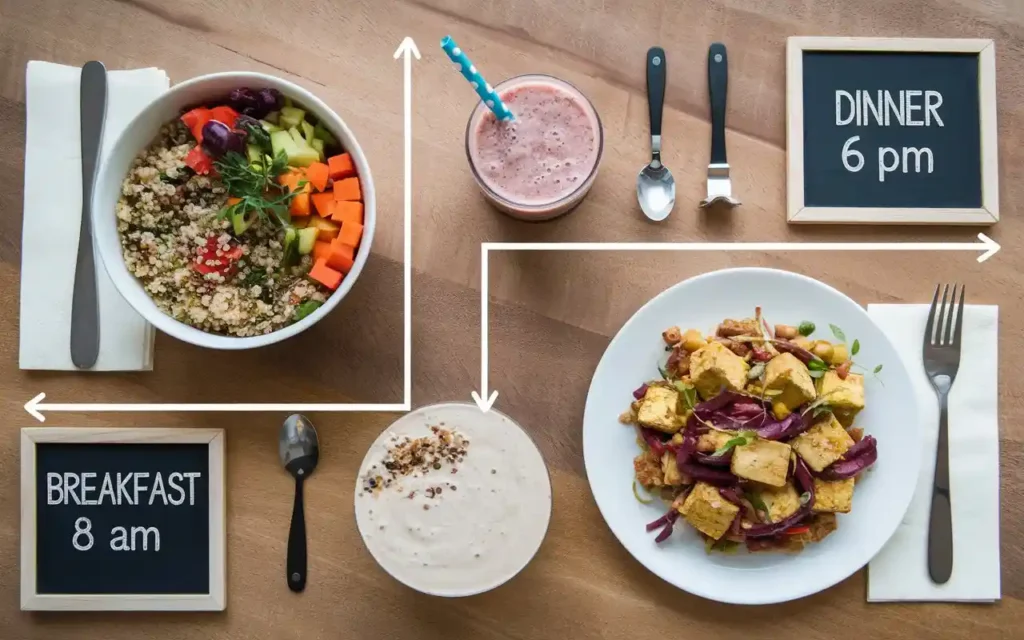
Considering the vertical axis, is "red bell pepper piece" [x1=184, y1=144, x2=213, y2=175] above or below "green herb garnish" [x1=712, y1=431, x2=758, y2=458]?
above

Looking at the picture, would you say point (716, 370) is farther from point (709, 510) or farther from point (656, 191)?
point (656, 191)

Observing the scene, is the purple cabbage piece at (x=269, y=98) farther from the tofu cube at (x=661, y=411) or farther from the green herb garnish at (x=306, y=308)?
the tofu cube at (x=661, y=411)

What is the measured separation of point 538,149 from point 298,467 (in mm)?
722

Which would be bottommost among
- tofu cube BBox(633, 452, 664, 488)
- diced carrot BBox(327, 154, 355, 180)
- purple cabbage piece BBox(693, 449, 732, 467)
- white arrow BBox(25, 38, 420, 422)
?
tofu cube BBox(633, 452, 664, 488)

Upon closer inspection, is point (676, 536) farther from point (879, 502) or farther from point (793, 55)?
point (793, 55)

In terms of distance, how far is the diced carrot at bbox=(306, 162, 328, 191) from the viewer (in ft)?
4.09

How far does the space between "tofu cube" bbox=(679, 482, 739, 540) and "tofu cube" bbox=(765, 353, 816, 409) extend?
0.20 meters

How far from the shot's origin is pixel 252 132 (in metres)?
1.24

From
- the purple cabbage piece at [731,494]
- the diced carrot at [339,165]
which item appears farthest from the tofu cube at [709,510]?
the diced carrot at [339,165]

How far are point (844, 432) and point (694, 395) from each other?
10.4 inches

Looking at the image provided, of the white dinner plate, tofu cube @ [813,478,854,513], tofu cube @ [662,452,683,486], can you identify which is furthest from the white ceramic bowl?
tofu cube @ [813,478,854,513]

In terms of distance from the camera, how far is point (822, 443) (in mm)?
1306

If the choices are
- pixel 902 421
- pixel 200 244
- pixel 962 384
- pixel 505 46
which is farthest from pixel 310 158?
pixel 962 384

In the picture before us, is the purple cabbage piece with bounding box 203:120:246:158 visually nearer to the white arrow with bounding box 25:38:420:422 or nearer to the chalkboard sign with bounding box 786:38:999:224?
the white arrow with bounding box 25:38:420:422
